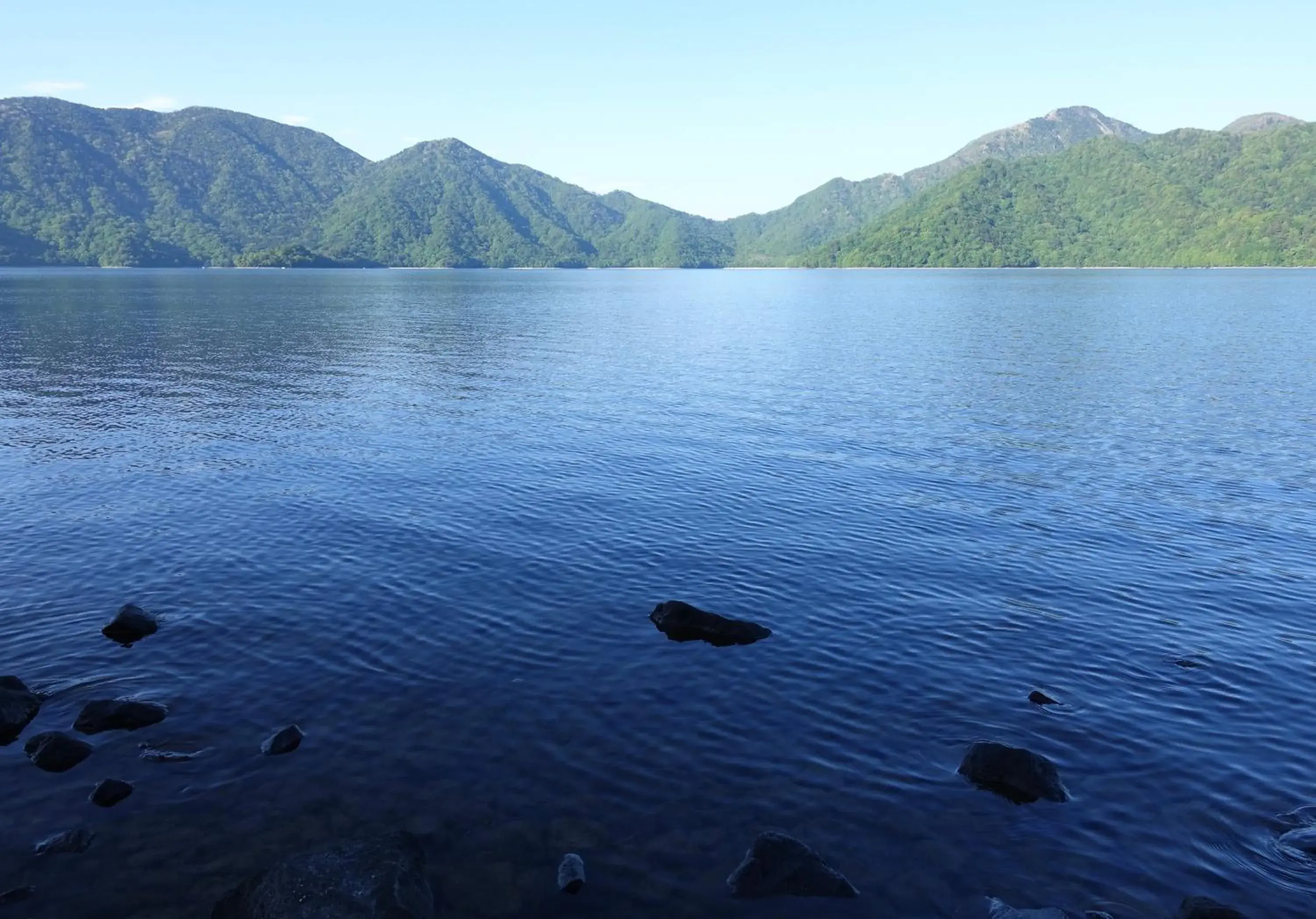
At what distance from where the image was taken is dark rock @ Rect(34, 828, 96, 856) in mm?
19453

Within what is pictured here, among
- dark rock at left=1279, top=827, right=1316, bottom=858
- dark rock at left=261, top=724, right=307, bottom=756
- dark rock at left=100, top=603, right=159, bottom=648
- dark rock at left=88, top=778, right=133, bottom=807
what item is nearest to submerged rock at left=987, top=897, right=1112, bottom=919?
dark rock at left=1279, top=827, right=1316, bottom=858

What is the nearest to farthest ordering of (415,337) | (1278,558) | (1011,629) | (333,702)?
(333,702) < (1011,629) < (1278,558) < (415,337)

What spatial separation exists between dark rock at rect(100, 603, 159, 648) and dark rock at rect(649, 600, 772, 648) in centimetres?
2093

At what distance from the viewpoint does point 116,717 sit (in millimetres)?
25234

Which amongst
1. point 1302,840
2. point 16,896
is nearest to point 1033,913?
point 1302,840

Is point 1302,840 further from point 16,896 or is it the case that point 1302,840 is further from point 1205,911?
point 16,896

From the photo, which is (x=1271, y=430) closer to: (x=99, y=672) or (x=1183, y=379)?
(x=1183, y=379)

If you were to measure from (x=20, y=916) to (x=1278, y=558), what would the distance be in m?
51.5

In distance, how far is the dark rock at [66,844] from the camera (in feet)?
63.8

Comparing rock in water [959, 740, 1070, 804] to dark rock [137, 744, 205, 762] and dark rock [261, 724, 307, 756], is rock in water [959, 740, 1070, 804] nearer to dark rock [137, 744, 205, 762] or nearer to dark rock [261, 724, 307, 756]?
dark rock [261, 724, 307, 756]

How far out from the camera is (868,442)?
65.2m

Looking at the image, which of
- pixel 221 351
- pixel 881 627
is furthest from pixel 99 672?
pixel 221 351

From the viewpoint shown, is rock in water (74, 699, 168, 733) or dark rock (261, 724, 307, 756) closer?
dark rock (261, 724, 307, 756)

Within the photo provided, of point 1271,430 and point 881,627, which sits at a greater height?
point 1271,430
